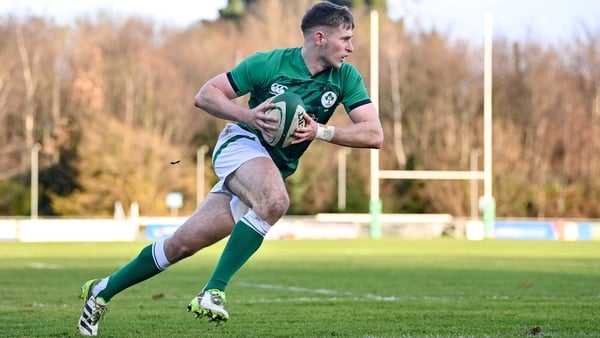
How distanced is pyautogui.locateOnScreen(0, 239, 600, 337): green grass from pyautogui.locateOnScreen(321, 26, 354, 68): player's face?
1695mm

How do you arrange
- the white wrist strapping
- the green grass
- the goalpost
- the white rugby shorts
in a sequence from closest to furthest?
1. the white wrist strapping
2. the white rugby shorts
3. the green grass
4. the goalpost

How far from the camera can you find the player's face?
22.8ft

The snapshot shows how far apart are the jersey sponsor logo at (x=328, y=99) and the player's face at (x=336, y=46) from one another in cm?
18

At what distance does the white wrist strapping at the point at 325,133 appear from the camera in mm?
6719

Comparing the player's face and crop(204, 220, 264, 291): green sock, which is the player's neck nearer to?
the player's face

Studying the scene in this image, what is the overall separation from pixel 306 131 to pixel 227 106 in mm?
512

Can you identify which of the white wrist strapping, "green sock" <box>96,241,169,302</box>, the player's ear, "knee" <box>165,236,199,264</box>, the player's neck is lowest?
"green sock" <box>96,241,169,302</box>

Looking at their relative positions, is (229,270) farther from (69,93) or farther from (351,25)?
(69,93)

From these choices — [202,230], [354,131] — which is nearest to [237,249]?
[202,230]

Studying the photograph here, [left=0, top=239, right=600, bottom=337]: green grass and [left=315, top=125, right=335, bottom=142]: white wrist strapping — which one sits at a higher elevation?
[left=315, top=125, right=335, bottom=142]: white wrist strapping

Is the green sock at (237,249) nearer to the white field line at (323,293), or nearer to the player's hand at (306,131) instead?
the player's hand at (306,131)

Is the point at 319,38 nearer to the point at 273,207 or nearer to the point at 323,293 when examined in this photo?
the point at 273,207

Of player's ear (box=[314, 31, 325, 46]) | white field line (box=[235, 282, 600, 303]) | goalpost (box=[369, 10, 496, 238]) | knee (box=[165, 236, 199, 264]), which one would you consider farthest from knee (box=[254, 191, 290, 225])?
goalpost (box=[369, 10, 496, 238])

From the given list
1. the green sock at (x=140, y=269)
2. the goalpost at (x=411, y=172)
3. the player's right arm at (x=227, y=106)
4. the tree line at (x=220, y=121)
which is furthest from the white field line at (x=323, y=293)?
the tree line at (x=220, y=121)
